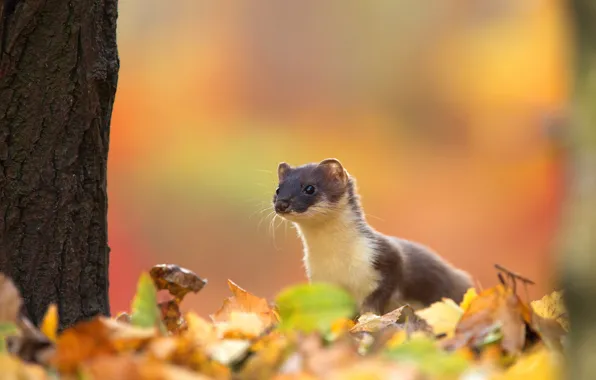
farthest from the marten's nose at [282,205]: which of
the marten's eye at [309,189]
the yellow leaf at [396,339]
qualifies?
the yellow leaf at [396,339]

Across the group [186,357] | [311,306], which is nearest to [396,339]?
[311,306]

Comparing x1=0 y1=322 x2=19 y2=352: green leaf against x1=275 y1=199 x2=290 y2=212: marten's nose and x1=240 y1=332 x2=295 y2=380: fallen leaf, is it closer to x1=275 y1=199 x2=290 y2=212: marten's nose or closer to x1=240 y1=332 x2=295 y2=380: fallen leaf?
x1=240 y1=332 x2=295 y2=380: fallen leaf

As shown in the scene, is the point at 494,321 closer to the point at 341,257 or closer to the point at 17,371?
the point at 17,371

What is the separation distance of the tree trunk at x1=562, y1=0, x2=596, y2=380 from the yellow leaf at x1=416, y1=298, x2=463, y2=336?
0.62m

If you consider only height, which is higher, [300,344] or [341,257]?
[300,344]

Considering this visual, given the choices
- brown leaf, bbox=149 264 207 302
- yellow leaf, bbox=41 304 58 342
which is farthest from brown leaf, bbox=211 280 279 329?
yellow leaf, bbox=41 304 58 342

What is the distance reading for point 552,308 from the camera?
1.72 meters

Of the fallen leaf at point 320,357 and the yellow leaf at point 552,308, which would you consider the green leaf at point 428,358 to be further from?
the yellow leaf at point 552,308

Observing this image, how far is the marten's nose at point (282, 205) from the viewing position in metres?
3.65

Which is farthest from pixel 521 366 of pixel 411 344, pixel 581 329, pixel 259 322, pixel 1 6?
pixel 1 6

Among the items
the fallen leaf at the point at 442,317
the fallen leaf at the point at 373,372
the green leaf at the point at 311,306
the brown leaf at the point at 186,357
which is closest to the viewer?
the fallen leaf at the point at 373,372

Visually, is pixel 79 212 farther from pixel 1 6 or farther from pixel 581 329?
pixel 581 329

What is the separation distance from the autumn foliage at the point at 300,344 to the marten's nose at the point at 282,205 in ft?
6.06

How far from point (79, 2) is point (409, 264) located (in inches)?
87.6
